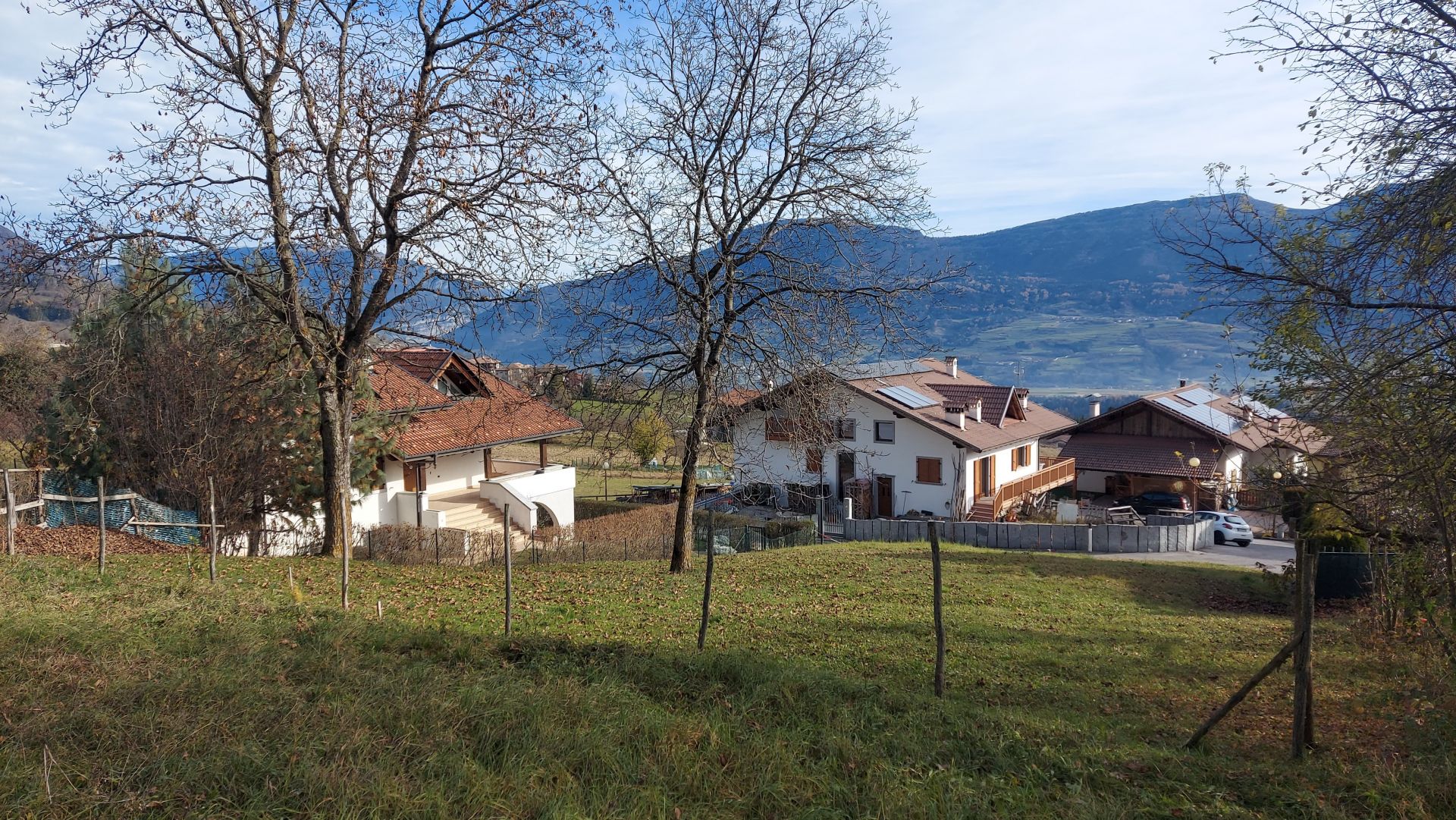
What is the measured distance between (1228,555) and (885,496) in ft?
46.0

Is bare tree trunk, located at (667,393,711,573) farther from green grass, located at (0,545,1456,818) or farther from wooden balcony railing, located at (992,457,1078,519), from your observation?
wooden balcony railing, located at (992,457,1078,519)

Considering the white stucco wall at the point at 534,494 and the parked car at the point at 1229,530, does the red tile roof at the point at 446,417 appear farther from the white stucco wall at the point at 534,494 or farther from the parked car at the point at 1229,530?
the parked car at the point at 1229,530

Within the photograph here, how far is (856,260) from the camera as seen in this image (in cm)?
1603

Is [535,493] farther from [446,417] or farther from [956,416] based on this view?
[956,416]

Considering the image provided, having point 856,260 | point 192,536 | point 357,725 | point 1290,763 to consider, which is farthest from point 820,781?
point 192,536

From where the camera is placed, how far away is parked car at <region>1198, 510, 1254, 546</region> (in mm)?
31375

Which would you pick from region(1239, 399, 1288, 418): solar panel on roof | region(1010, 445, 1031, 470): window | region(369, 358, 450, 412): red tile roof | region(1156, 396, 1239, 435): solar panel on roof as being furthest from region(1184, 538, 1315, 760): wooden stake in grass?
region(1156, 396, 1239, 435): solar panel on roof

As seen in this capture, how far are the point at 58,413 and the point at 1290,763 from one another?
2248 cm

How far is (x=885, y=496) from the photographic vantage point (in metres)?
38.1

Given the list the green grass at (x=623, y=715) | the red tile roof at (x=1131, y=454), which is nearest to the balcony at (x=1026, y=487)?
the red tile roof at (x=1131, y=454)

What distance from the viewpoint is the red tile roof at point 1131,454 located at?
41312mm

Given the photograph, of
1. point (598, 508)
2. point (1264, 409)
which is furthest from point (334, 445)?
point (598, 508)

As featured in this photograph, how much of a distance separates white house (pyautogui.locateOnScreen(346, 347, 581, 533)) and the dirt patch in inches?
274

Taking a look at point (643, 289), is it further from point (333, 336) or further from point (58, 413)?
point (58, 413)
